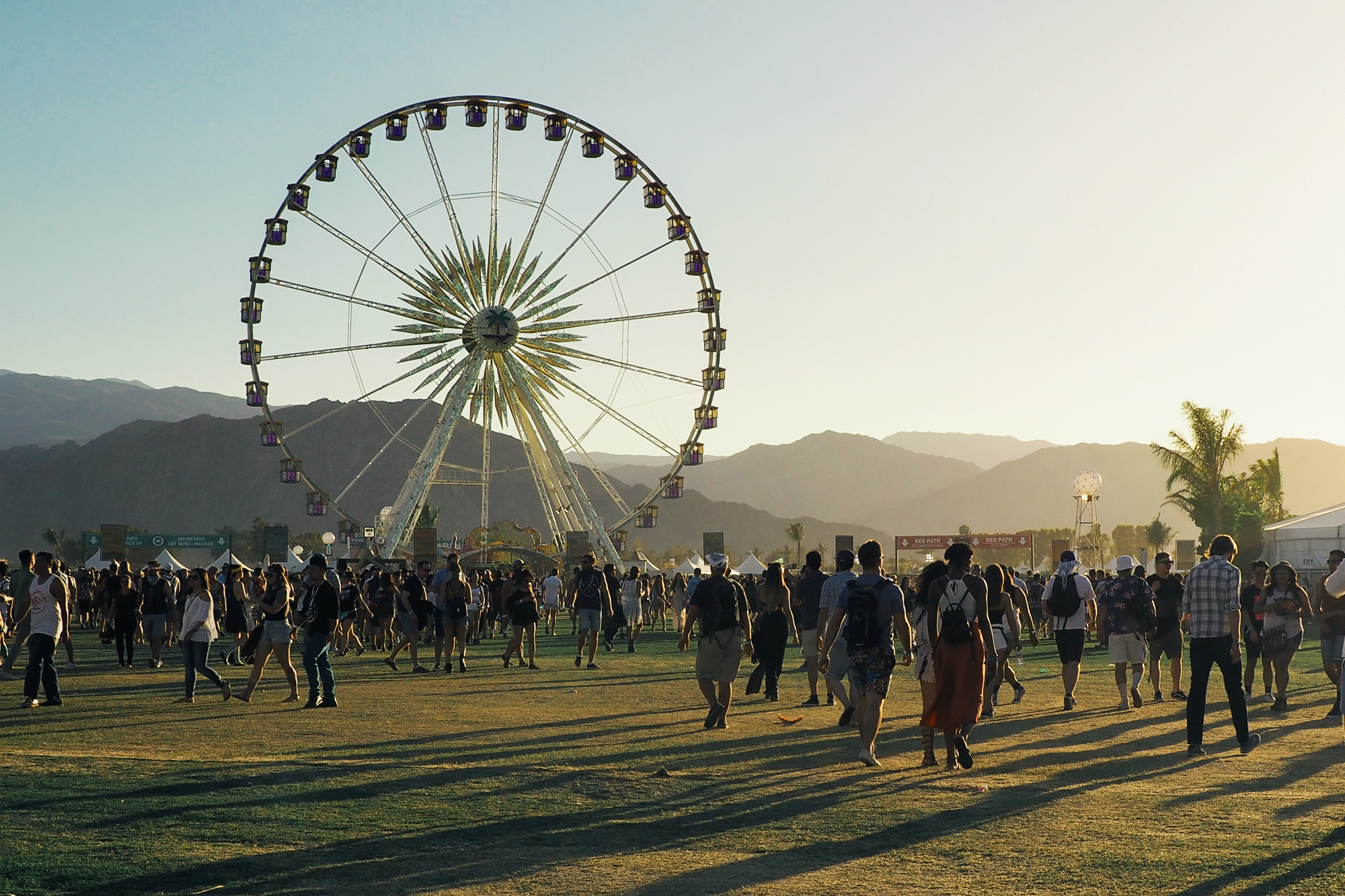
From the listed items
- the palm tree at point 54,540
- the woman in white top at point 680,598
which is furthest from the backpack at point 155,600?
the palm tree at point 54,540

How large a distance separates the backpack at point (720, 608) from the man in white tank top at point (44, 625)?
6914mm

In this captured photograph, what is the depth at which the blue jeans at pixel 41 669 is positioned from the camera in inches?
524

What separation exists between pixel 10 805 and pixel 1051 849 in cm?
622

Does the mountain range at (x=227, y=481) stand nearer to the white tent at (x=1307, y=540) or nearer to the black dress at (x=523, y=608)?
the white tent at (x=1307, y=540)

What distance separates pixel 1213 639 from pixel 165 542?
57116mm

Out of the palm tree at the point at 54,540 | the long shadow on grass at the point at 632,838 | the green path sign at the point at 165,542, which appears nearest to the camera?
the long shadow on grass at the point at 632,838

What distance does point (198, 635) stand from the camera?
46.2 feet

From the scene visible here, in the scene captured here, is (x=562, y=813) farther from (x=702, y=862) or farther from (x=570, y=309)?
(x=570, y=309)

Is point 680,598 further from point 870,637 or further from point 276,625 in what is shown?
point 870,637

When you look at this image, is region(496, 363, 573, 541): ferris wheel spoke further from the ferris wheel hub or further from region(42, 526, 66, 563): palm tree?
region(42, 526, 66, 563): palm tree

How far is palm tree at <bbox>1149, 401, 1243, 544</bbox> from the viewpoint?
53125 millimetres

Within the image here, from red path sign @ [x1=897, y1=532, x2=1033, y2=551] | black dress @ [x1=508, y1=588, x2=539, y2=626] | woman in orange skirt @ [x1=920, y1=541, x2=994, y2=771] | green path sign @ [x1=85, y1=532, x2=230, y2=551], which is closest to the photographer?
woman in orange skirt @ [x1=920, y1=541, x2=994, y2=771]

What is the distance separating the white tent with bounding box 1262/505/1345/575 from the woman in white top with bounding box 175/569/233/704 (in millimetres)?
33587

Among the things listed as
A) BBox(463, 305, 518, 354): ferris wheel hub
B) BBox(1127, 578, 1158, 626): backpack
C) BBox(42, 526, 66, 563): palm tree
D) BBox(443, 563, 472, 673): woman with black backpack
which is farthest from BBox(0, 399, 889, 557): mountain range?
BBox(1127, 578, 1158, 626): backpack
